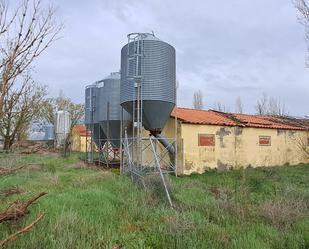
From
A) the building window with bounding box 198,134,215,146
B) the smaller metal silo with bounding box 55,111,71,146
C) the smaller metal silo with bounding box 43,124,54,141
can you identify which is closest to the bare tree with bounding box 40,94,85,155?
the smaller metal silo with bounding box 43,124,54,141

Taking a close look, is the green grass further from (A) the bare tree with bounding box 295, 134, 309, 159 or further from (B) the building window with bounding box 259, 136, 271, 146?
(A) the bare tree with bounding box 295, 134, 309, 159

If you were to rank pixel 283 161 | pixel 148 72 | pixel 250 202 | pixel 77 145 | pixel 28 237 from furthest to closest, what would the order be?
pixel 77 145 < pixel 283 161 < pixel 148 72 < pixel 250 202 < pixel 28 237

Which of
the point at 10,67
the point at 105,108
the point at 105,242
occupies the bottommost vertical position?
the point at 105,242

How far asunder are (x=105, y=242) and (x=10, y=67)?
326cm

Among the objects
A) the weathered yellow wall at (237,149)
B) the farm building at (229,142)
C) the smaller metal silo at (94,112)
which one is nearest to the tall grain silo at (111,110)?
the smaller metal silo at (94,112)

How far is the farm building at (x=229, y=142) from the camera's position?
599 inches

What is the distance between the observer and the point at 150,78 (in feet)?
42.9

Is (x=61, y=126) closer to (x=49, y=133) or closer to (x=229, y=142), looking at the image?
(x=49, y=133)

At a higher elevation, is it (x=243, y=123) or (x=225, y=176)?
(x=243, y=123)

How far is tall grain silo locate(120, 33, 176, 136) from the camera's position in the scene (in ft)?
42.9

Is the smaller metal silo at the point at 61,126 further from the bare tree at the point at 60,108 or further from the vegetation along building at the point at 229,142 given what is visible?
the vegetation along building at the point at 229,142

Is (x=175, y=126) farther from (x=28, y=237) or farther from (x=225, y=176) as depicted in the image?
(x=28, y=237)

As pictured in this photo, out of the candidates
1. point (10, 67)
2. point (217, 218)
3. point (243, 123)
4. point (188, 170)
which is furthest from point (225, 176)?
point (10, 67)

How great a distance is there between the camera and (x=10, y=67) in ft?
8.27
